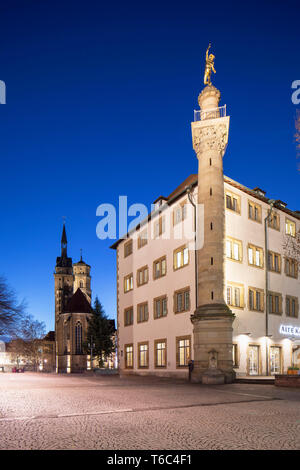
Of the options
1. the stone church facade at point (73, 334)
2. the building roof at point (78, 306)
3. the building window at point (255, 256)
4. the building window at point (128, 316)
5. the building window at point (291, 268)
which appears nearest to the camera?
the building window at point (255, 256)

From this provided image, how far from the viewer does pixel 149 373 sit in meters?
39.0

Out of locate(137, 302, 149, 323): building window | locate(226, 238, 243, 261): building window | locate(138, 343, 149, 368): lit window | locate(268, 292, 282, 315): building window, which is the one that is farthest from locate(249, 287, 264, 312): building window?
locate(138, 343, 149, 368): lit window

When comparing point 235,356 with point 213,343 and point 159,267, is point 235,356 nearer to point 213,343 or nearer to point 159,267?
point 213,343

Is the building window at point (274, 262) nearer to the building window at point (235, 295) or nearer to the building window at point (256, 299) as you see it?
the building window at point (256, 299)

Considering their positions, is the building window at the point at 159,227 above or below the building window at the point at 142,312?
above

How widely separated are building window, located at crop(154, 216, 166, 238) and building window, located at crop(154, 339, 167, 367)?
888cm

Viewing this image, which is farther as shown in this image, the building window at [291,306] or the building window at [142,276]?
the building window at [142,276]

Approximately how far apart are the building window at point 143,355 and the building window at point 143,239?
8975 millimetres

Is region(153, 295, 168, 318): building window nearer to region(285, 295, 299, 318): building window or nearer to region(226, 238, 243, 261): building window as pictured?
region(226, 238, 243, 261): building window

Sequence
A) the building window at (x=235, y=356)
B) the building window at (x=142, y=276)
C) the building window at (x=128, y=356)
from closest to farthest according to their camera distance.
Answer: the building window at (x=235, y=356) < the building window at (x=142, y=276) < the building window at (x=128, y=356)

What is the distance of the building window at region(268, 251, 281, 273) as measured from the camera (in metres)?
37.1

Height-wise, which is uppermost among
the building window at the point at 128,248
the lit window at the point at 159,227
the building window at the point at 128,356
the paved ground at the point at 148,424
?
the lit window at the point at 159,227

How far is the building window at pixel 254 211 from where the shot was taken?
3612 centimetres

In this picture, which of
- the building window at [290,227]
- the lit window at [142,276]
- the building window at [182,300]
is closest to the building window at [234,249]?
the building window at [182,300]
